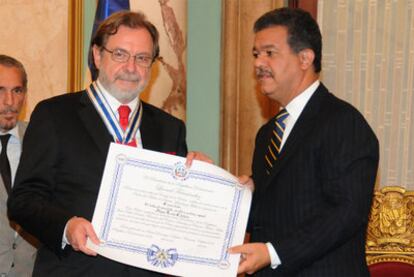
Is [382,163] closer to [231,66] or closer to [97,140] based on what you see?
[231,66]

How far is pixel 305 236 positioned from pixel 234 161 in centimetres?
253

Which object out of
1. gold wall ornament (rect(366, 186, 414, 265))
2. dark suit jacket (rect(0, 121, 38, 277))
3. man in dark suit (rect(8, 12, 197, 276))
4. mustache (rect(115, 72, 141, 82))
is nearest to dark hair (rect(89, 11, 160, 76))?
man in dark suit (rect(8, 12, 197, 276))

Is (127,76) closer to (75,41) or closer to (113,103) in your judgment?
(113,103)

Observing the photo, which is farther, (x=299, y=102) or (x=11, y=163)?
(x=11, y=163)

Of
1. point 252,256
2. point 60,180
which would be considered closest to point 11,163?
point 60,180

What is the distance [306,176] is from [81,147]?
0.97 m

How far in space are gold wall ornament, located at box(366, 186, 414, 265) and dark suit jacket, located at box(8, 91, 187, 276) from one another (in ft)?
5.86

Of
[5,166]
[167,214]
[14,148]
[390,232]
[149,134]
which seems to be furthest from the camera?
[390,232]

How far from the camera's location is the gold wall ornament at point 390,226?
4.45 m

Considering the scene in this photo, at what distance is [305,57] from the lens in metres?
3.48

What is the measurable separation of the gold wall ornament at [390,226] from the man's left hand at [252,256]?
1476mm

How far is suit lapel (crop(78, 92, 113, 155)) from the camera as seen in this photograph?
3.24 meters

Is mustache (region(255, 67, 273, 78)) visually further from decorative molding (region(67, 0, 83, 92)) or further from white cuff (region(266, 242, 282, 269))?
decorative molding (region(67, 0, 83, 92))

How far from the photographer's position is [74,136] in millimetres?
3234
